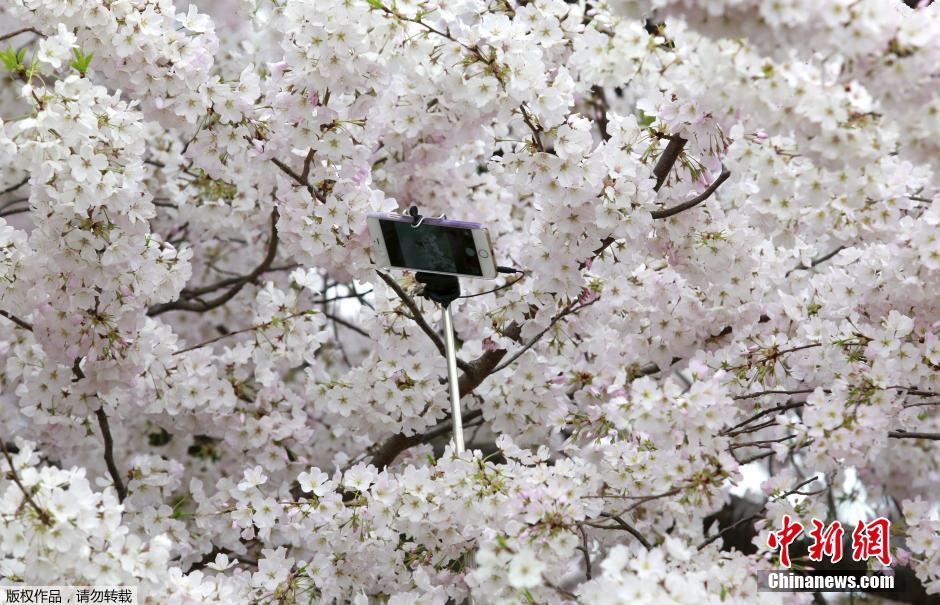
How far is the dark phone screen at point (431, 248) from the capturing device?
2869mm

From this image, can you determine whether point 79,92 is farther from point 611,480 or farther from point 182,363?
point 611,480

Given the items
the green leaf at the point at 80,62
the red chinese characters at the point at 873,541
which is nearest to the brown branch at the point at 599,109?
the red chinese characters at the point at 873,541

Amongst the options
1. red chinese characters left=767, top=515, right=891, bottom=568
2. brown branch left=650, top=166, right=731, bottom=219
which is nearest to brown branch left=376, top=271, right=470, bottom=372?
brown branch left=650, top=166, right=731, bottom=219

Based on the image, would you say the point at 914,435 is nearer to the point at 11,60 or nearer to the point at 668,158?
the point at 668,158

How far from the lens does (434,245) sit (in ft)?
9.50

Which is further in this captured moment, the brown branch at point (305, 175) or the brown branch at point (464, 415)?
the brown branch at point (464, 415)

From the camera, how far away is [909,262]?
296 cm

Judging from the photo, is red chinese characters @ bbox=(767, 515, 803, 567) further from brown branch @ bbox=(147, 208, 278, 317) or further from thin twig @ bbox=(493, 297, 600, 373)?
brown branch @ bbox=(147, 208, 278, 317)

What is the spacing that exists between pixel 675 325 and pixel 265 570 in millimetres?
1316

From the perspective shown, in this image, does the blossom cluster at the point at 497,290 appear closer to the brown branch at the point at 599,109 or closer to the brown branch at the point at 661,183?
the brown branch at the point at 661,183

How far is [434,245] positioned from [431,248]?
1 centimetres

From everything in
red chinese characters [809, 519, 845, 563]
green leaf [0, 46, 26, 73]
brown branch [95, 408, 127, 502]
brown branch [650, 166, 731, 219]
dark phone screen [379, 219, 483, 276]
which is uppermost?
green leaf [0, 46, 26, 73]

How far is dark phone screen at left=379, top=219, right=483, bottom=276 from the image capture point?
2869 mm

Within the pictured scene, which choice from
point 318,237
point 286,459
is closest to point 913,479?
point 286,459
